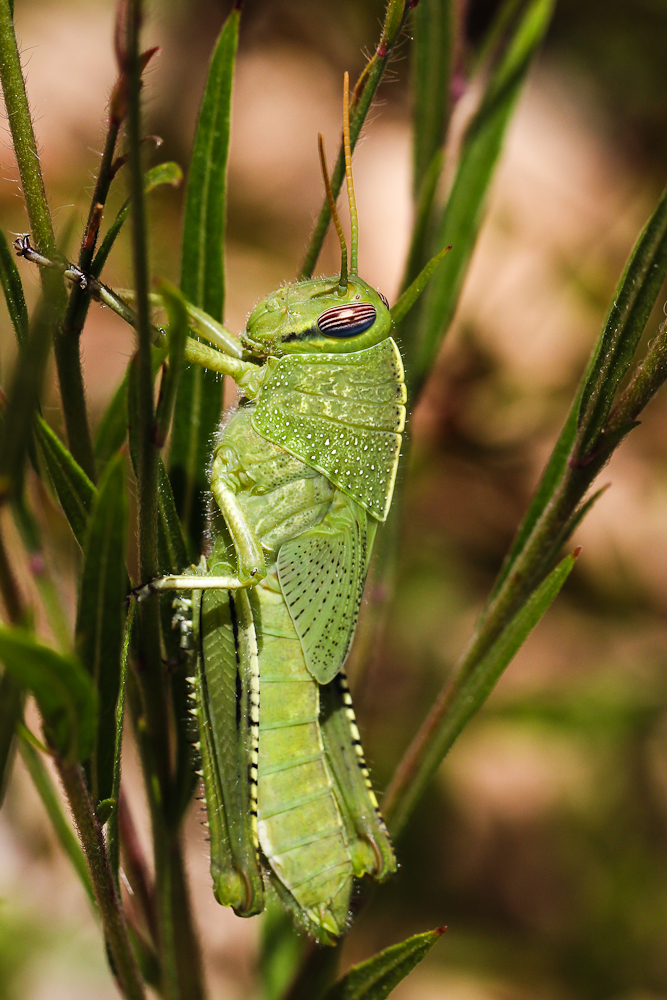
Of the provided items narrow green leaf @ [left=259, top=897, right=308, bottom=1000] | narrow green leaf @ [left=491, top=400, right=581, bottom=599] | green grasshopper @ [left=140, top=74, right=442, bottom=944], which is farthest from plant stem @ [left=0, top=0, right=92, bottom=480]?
narrow green leaf @ [left=259, top=897, right=308, bottom=1000]

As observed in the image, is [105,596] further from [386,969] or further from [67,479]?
[386,969]

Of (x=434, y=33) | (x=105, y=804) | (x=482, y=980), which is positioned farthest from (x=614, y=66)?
(x=105, y=804)

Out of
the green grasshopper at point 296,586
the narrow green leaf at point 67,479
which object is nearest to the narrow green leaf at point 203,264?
the green grasshopper at point 296,586

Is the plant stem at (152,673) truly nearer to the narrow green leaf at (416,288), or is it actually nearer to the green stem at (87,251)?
the green stem at (87,251)

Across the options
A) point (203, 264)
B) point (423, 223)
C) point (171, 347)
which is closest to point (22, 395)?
point (171, 347)

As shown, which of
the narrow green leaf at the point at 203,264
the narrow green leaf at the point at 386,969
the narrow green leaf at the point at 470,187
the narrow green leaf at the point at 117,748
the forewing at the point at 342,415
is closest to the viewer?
the narrow green leaf at the point at 117,748

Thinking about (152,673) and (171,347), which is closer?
(171,347)
